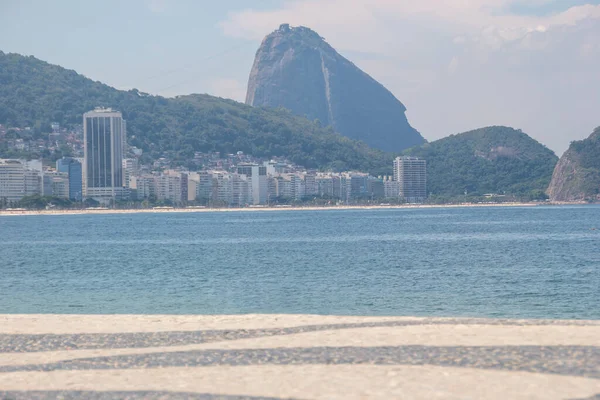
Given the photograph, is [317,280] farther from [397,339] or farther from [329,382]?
[329,382]

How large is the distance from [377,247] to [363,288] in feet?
100

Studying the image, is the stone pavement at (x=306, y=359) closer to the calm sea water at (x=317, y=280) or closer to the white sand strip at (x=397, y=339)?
the white sand strip at (x=397, y=339)

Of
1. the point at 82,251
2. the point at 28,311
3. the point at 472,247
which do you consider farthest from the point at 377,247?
the point at 28,311

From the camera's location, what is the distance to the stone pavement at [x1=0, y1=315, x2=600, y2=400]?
1221cm

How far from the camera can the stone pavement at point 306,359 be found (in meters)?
12.2

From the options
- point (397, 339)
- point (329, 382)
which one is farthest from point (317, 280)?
point (329, 382)

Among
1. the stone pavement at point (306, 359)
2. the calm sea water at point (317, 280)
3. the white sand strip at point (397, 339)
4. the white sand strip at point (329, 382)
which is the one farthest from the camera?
the calm sea water at point (317, 280)

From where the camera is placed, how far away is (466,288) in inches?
1302

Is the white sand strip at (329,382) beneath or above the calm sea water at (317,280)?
above

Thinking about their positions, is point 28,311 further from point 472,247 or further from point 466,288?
point 472,247

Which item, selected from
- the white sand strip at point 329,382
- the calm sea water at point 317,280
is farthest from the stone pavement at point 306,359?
the calm sea water at point 317,280

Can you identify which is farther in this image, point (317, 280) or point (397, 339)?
point (317, 280)

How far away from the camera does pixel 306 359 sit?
1439 cm

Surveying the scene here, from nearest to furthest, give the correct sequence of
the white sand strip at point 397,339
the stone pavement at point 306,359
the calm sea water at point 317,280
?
1. the stone pavement at point 306,359
2. the white sand strip at point 397,339
3. the calm sea water at point 317,280
